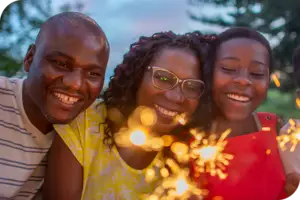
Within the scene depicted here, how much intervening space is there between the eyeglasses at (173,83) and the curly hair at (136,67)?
0.33 feet

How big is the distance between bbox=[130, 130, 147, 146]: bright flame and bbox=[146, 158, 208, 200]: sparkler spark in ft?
0.65

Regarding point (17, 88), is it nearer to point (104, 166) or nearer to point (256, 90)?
point (104, 166)

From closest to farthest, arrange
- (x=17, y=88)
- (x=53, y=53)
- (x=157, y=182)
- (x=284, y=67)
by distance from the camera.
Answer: (x=53, y=53)
(x=17, y=88)
(x=157, y=182)
(x=284, y=67)

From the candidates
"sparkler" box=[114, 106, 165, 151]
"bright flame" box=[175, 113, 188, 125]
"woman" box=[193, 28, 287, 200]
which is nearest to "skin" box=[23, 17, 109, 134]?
"sparkler" box=[114, 106, 165, 151]

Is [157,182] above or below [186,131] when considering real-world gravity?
below

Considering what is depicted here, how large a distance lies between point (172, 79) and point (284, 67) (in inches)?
431

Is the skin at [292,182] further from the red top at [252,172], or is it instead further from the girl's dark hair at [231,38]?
the girl's dark hair at [231,38]

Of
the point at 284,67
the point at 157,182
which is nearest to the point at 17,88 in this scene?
the point at 157,182

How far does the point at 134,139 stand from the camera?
236 centimetres

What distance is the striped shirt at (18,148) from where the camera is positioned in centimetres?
205

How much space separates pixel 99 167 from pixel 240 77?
0.95 meters

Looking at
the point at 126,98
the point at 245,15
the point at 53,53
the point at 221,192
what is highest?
the point at 245,15

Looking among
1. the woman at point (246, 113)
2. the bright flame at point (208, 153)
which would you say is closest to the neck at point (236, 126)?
the woman at point (246, 113)

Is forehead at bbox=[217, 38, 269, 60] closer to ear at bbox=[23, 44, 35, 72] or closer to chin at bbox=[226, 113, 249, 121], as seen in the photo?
chin at bbox=[226, 113, 249, 121]
